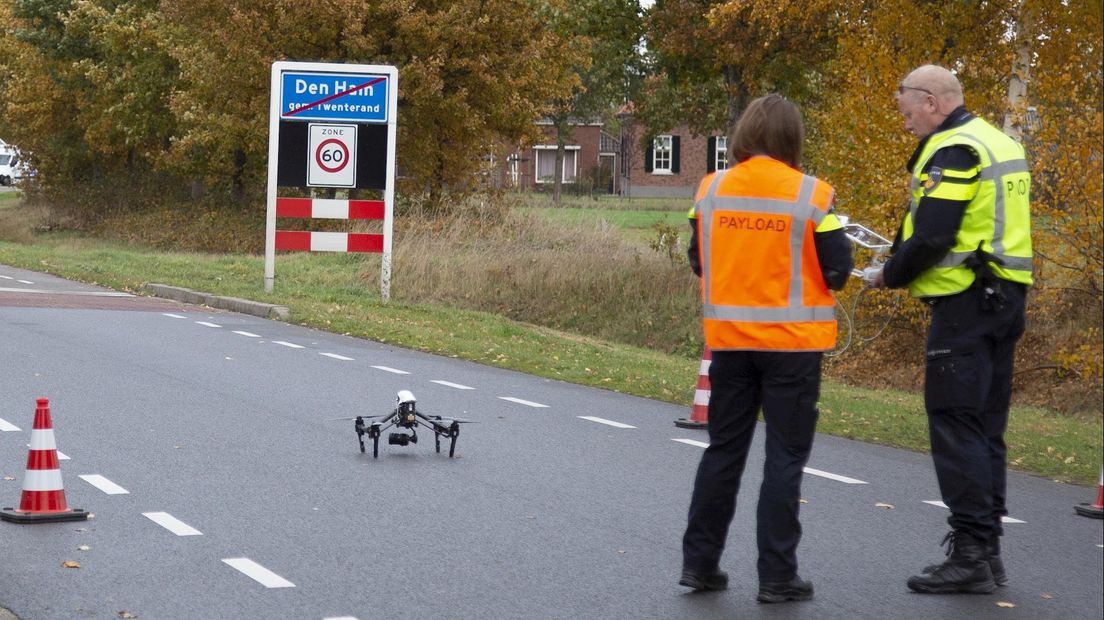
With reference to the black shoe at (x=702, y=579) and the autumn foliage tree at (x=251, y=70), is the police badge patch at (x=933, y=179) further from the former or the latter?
the autumn foliage tree at (x=251, y=70)

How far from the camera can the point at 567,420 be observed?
1073 centimetres

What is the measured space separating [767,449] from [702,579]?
23.4 inches

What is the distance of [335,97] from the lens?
21.3 m

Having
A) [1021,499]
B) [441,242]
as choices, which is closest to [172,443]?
[1021,499]

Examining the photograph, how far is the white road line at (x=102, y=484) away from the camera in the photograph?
24.9ft

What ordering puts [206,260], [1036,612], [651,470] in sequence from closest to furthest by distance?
[1036,612] < [651,470] < [206,260]

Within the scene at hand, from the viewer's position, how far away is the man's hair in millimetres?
5418

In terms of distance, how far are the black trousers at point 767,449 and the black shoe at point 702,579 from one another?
3cm

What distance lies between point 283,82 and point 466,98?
10.9 meters

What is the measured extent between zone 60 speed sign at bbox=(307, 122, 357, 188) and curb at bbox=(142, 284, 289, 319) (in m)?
2.34

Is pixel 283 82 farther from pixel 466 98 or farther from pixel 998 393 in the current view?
pixel 998 393

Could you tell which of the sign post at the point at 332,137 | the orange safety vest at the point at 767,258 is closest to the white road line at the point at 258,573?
the orange safety vest at the point at 767,258

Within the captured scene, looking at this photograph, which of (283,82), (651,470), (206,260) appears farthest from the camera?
(206,260)

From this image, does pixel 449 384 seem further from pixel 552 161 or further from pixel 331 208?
pixel 552 161
